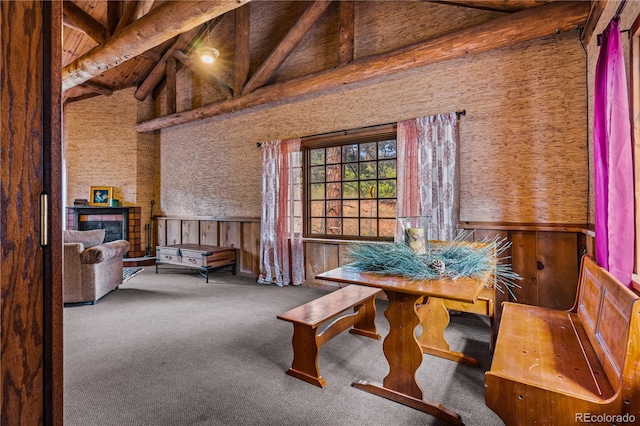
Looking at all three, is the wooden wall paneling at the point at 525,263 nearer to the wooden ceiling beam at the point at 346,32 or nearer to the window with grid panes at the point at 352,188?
the window with grid panes at the point at 352,188

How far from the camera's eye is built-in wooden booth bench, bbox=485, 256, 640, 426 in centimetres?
108

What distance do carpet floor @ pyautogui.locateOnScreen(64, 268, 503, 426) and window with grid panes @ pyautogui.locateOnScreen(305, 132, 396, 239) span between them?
3.87ft

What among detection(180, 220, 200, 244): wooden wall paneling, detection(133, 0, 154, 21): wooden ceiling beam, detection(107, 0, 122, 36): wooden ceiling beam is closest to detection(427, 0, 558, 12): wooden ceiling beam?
detection(133, 0, 154, 21): wooden ceiling beam

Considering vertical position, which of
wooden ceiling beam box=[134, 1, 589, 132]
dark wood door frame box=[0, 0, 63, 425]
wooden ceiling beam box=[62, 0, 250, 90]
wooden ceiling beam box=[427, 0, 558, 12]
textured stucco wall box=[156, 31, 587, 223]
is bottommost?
dark wood door frame box=[0, 0, 63, 425]

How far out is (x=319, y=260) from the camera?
447 centimetres

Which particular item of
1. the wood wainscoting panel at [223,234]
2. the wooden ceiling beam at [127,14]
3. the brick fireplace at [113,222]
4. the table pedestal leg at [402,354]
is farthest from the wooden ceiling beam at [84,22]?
the table pedestal leg at [402,354]

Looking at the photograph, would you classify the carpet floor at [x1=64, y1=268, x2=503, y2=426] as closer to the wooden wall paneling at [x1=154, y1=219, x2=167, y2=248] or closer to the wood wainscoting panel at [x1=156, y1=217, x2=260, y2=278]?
the wood wainscoting panel at [x1=156, y1=217, x2=260, y2=278]

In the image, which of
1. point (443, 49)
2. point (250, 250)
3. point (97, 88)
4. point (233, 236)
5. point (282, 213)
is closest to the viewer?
point (443, 49)

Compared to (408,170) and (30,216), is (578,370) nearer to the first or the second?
(30,216)

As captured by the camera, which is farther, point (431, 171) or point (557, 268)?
point (431, 171)

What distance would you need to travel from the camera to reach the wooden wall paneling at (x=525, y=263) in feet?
10.4

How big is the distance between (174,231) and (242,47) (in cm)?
354

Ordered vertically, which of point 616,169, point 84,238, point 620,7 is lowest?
point 84,238

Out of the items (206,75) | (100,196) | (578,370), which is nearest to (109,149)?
(100,196)
